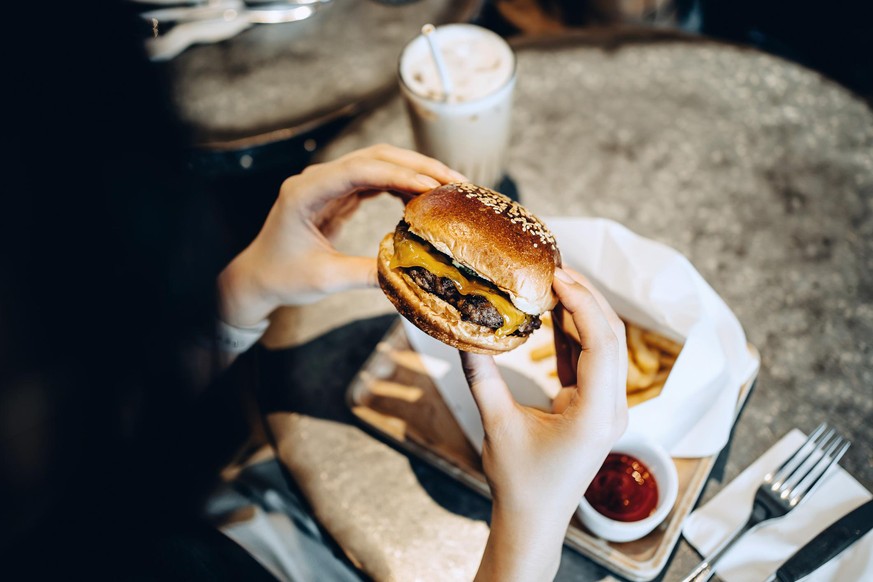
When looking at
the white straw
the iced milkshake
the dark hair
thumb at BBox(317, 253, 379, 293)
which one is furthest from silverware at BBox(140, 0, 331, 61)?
thumb at BBox(317, 253, 379, 293)

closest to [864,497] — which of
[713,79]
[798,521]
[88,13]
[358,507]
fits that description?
[798,521]

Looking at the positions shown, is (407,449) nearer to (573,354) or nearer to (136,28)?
(573,354)

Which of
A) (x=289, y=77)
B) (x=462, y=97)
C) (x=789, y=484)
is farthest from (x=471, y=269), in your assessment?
(x=289, y=77)

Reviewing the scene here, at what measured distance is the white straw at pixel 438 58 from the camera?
1.59m

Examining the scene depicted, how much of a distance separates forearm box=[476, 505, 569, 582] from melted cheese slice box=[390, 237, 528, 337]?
0.38 m

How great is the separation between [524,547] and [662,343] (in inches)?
25.0

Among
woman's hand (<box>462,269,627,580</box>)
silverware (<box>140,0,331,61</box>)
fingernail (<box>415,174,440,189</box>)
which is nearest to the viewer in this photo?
woman's hand (<box>462,269,627,580</box>)

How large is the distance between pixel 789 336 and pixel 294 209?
4.46 ft

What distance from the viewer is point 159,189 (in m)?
1.99

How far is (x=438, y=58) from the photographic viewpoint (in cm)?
160

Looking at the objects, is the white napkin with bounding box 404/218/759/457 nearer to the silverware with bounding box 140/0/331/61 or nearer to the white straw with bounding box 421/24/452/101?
the white straw with bounding box 421/24/452/101

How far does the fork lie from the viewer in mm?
1330

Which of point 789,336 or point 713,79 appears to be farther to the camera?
point 713,79

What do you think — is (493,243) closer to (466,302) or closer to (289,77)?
(466,302)
